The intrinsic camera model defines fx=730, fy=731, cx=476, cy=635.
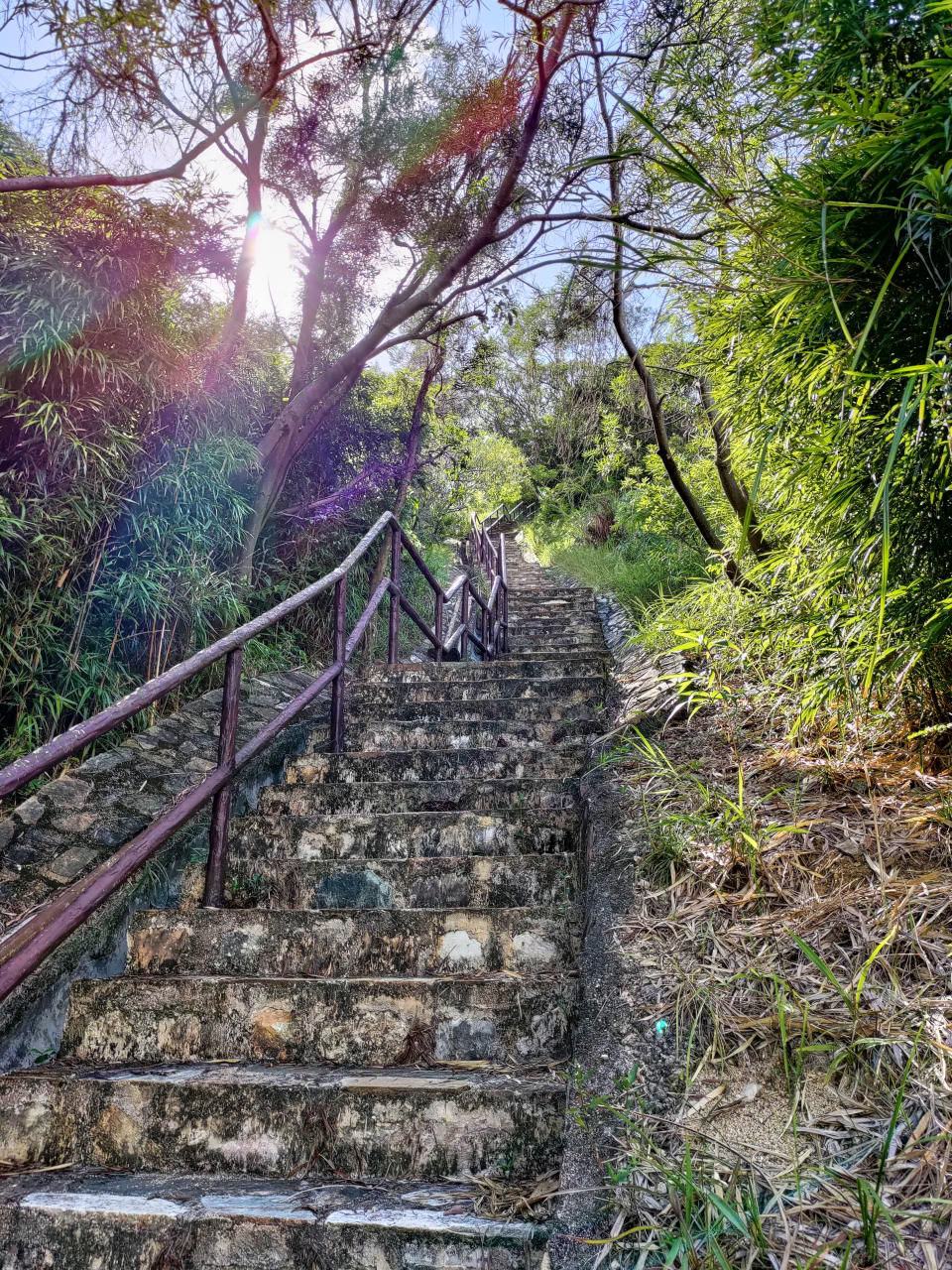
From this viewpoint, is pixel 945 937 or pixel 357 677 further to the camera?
pixel 357 677

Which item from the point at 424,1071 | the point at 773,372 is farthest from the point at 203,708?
the point at 773,372

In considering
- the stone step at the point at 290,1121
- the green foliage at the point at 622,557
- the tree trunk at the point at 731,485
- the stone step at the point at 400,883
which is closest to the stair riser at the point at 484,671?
Result: the green foliage at the point at 622,557

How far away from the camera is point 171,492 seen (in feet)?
12.4

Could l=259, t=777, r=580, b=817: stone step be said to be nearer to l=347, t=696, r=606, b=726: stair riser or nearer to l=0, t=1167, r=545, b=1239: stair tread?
l=347, t=696, r=606, b=726: stair riser

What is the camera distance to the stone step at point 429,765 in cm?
307

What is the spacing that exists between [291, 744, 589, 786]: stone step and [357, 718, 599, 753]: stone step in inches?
3.7

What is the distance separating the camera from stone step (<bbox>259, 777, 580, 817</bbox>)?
266 centimetres

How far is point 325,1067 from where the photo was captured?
165cm

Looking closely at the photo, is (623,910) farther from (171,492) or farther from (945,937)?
(171,492)

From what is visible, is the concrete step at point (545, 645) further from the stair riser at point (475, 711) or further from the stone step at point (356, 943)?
the stone step at point (356, 943)

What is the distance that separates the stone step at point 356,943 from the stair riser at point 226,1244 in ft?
2.29

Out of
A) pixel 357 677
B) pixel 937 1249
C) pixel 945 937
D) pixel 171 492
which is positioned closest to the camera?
pixel 937 1249

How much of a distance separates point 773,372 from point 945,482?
0.44 metres

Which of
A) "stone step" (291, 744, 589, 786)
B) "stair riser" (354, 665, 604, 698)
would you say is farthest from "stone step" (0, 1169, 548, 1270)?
"stair riser" (354, 665, 604, 698)
